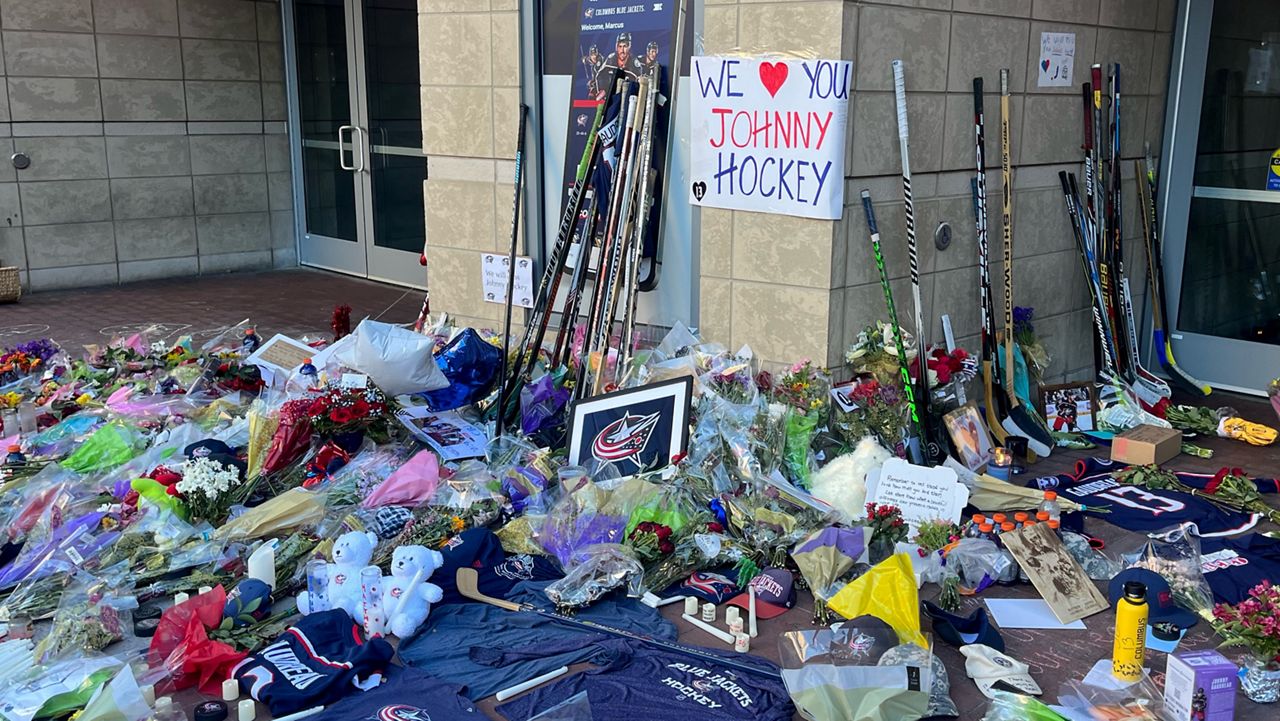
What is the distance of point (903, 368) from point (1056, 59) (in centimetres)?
207

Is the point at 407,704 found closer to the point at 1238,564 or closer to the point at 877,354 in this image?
the point at 877,354

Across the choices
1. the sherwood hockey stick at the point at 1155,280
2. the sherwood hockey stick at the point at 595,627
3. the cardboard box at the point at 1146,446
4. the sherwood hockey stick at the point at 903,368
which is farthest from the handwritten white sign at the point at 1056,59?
the sherwood hockey stick at the point at 595,627

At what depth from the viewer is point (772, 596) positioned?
4.01m

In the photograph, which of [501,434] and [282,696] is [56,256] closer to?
[501,434]

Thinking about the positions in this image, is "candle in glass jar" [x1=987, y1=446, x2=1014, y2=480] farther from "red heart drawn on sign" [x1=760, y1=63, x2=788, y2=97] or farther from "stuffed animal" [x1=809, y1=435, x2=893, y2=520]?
"red heart drawn on sign" [x1=760, y1=63, x2=788, y2=97]

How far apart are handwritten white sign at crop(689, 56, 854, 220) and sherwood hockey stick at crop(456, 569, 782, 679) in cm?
222

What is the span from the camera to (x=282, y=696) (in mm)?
3330

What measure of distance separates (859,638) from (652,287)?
2.91 metres

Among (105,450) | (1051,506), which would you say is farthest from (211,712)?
(1051,506)

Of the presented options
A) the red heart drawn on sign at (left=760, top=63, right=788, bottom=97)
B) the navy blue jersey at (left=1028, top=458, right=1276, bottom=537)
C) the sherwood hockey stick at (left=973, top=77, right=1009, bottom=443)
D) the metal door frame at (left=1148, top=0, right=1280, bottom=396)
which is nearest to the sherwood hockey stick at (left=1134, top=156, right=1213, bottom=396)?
the metal door frame at (left=1148, top=0, right=1280, bottom=396)

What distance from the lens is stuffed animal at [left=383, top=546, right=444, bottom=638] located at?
380cm

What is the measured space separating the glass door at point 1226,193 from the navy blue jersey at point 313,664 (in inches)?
210

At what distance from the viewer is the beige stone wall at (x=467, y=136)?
643cm

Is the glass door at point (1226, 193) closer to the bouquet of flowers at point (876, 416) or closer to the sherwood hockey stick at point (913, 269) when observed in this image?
the sherwood hockey stick at point (913, 269)
